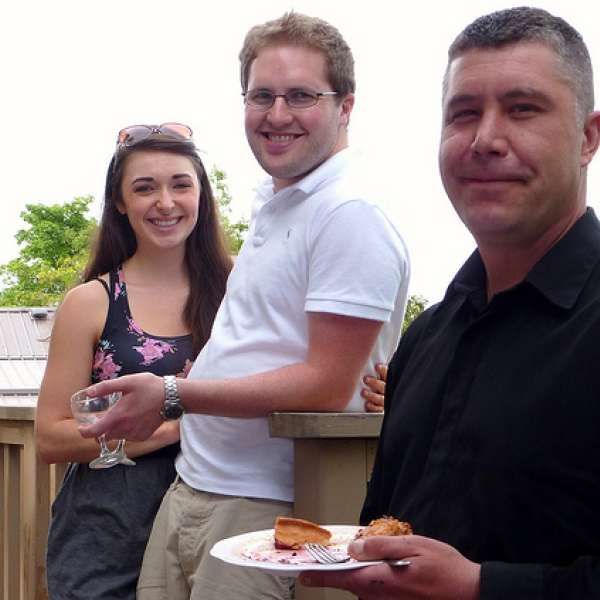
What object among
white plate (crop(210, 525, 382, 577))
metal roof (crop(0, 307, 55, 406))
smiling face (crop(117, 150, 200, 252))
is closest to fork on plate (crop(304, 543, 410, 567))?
white plate (crop(210, 525, 382, 577))

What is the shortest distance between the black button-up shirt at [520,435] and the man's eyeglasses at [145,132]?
1872 millimetres

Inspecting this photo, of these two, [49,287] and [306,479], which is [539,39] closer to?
[306,479]

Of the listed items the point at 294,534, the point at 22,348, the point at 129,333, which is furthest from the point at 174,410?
the point at 22,348

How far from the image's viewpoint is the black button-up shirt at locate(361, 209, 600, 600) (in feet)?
4.77

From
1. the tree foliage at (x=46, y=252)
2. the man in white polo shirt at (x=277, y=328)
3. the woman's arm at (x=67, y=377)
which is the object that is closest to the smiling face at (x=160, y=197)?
the woman's arm at (x=67, y=377)

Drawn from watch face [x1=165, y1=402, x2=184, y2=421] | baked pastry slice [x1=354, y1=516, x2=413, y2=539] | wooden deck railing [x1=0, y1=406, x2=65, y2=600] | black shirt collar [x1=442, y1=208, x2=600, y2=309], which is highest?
black shirt collar [x1=442, y1=208, x2=600, y2=309]

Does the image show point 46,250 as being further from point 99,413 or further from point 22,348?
point 99,413

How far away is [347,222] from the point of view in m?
2.51

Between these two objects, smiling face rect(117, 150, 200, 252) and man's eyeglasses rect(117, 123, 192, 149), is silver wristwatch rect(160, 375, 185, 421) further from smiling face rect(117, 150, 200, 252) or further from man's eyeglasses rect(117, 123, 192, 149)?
man's eyeglasses rect(117, 123, 192, 149)

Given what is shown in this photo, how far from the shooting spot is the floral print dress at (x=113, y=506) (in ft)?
9.55

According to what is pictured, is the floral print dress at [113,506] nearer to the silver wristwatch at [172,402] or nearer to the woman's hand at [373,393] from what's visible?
the silver wristwatch at [172,402]

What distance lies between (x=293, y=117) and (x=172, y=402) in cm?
81

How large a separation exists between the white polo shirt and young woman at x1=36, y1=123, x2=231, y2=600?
347 mm

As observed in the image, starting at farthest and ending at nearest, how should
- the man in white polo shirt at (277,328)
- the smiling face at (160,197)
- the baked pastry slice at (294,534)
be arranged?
the smiling face at (160,197), the man in white polo shirt at (277,328), the baked pastry slice at (294,534)
